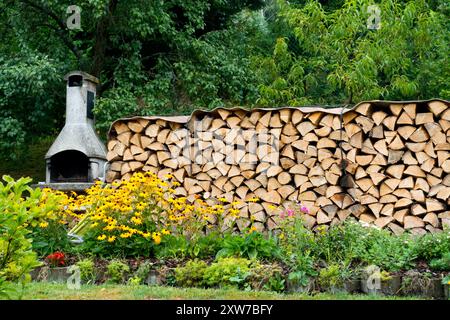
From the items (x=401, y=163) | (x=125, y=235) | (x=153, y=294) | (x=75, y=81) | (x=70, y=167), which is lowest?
(x=153, y=294)

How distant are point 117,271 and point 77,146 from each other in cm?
376

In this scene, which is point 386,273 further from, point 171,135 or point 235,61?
point 235,61

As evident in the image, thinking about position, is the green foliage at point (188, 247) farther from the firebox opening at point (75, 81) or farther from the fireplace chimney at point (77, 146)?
the firebox opening at point (75, 81)

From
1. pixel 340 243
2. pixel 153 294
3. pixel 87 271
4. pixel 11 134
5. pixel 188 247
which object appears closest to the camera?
pixel 153 294

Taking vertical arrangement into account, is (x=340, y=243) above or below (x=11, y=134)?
below

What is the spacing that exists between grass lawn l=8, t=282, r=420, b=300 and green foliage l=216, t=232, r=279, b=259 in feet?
2.56

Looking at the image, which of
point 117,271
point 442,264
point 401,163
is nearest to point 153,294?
point 117,271

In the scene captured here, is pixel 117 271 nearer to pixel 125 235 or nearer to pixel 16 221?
pixel 125 235

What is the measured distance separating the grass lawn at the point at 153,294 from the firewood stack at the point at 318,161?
1.83 metres

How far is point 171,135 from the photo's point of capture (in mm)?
8594

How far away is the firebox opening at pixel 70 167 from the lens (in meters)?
10.0

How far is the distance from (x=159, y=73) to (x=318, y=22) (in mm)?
2911

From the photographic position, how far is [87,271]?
653 cm

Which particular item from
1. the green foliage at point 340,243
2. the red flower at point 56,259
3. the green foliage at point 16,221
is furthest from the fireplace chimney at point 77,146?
the green foliage at point 16,221
